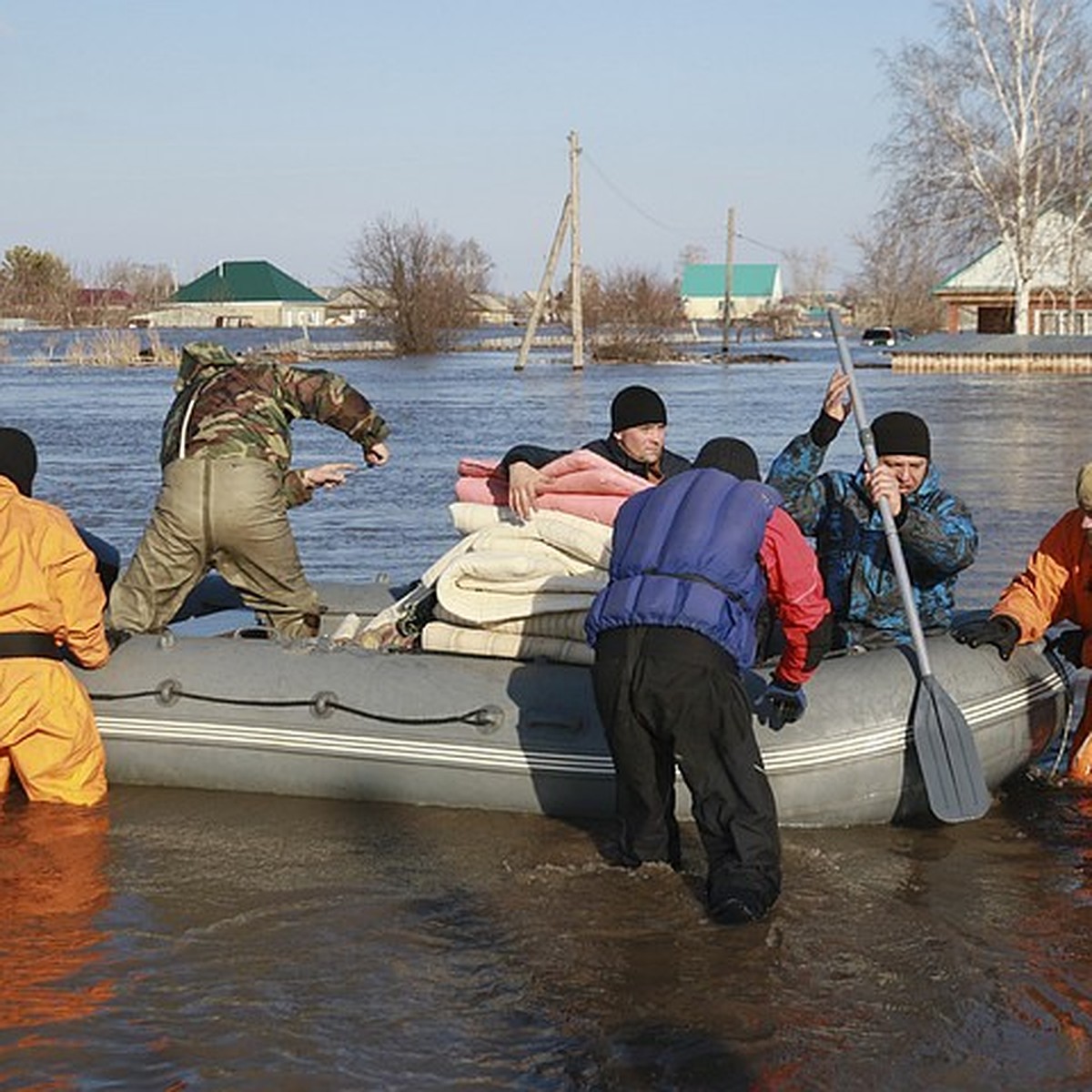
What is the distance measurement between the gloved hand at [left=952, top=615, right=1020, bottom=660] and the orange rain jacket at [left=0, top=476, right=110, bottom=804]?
2919mm

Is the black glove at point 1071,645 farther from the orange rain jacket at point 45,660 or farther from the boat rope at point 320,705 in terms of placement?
the orange rain jacket at point 45,660

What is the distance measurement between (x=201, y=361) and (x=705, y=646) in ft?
9.06

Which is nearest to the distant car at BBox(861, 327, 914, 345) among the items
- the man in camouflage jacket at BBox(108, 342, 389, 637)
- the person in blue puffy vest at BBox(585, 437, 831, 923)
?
the man in camouflage jacket at BBox(108, 342, 389, 637)

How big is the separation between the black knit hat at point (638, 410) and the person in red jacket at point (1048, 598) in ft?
4.15

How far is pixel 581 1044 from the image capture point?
4098 mm

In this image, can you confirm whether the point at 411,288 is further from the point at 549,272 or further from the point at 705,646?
the point at 705,646

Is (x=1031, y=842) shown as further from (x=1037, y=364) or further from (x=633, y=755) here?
(x=1037, y=364)

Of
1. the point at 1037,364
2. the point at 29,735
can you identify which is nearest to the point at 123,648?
the point at 29,735

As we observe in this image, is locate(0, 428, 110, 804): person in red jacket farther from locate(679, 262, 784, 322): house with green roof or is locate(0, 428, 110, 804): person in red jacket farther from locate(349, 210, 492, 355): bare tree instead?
locate(679, 262, 784, 322): house with green roof

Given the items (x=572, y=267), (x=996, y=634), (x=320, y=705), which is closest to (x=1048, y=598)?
(x=996, y=634)

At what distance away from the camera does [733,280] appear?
12138 cm

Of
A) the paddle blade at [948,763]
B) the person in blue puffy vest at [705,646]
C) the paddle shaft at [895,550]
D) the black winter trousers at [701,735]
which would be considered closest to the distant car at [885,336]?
the paddle shaft at [895,550]

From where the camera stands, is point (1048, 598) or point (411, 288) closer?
point (1048, 598)

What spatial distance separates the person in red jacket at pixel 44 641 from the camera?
5.64 meters
